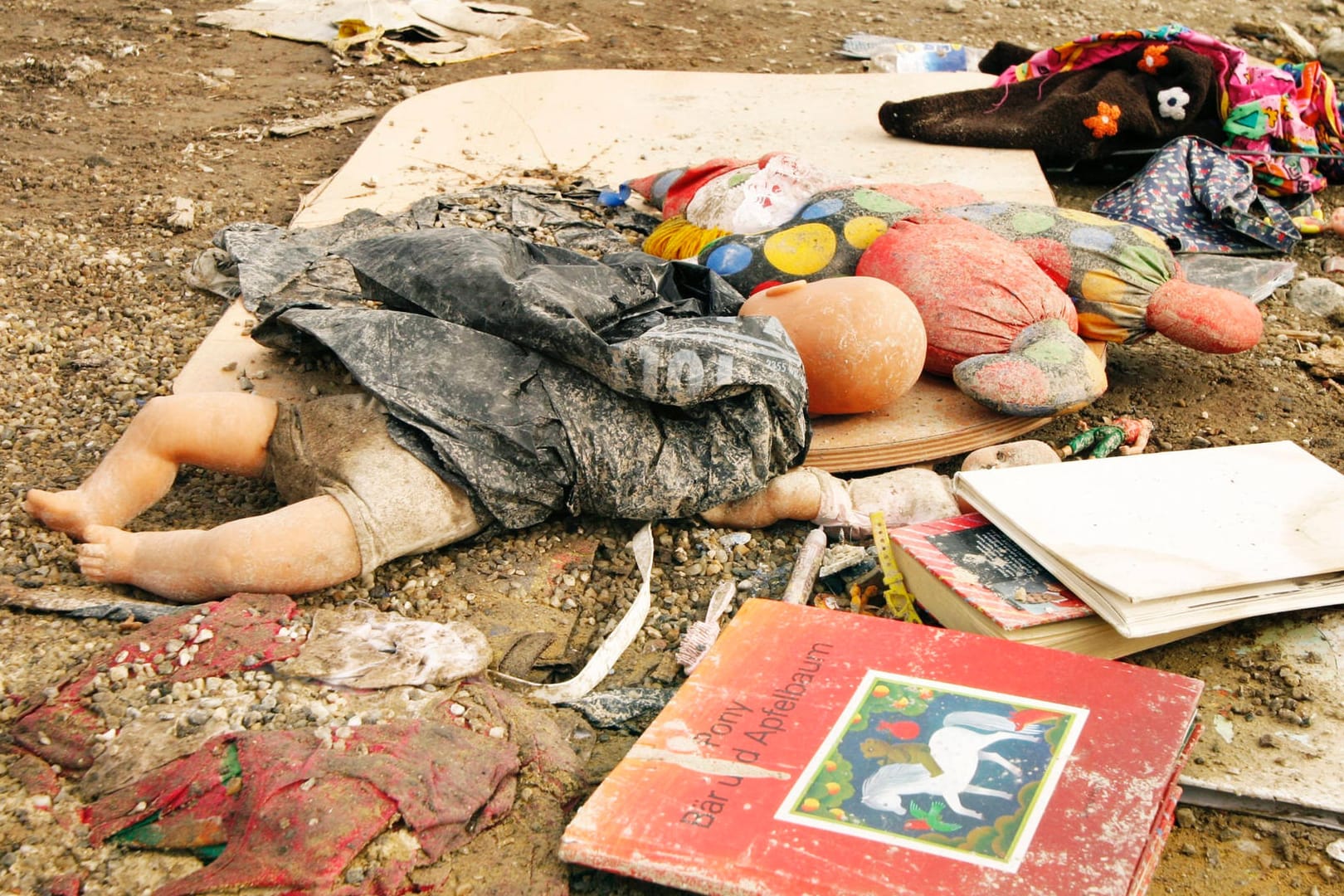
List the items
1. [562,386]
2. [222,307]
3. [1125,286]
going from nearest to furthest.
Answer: [562,386] → [1125,286] → [222,307]

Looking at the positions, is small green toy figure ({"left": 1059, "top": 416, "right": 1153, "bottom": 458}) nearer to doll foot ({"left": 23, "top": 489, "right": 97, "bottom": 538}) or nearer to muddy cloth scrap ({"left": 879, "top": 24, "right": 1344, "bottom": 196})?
muddy cloth scrap ({"left": 879, "top": 24, "right": 1344, "bottom": 196})

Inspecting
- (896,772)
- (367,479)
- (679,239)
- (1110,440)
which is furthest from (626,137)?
(896,772)

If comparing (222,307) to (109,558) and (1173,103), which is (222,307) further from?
(1173,103)

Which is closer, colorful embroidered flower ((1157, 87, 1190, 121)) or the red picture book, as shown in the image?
the red picture book

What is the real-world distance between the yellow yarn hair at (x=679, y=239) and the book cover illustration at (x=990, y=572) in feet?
4.47

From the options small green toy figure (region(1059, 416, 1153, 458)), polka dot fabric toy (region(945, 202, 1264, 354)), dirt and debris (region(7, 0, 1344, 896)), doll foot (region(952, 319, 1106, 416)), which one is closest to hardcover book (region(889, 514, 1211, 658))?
dirt and debris (region(7, 0, 1344, 896))

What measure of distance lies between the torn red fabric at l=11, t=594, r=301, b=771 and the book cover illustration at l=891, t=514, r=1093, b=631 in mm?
1210

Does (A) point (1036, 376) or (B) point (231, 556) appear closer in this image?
(B) point (231, 556)

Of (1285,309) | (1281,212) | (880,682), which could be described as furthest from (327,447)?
(1281,212)

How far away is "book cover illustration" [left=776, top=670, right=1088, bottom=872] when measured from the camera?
164 centimetres

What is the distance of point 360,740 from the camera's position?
183 centimetres

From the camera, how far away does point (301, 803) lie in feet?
5.50

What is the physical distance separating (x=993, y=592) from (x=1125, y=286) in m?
1.41

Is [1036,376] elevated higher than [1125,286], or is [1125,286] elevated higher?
[1125,286]
